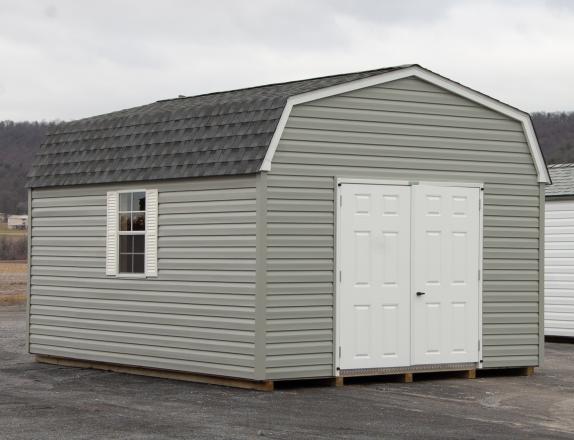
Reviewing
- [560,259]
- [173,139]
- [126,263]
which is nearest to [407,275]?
[173,139]

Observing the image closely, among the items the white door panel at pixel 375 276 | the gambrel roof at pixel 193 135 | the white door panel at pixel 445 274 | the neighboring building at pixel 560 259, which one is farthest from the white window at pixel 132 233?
the neighboring building at pixel 560 259

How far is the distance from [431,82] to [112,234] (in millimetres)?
4475

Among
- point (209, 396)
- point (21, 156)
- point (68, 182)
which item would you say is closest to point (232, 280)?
point (209, 396)

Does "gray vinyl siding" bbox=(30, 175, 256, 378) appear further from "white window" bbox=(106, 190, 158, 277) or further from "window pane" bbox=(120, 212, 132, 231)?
"window pane" bbox=(120, 212, 132, 231)

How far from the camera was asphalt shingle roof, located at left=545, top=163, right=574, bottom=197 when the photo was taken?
21.3 m

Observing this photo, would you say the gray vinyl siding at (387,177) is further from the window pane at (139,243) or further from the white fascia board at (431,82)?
the window pane at (139,243)

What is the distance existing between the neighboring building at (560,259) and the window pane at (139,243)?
9.03m

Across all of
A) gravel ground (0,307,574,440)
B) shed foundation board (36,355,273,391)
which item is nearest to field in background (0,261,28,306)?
shed foundation board (36,355,273,391)

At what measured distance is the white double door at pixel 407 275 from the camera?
1396cm

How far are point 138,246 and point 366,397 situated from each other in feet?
12.5

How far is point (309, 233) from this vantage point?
44.9ft

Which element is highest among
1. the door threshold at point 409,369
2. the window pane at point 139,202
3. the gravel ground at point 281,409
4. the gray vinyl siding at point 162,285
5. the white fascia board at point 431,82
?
the white fascia board at point 431,82

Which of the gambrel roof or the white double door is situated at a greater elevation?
the gambrel roof

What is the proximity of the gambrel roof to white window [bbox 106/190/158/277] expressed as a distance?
283 mm
